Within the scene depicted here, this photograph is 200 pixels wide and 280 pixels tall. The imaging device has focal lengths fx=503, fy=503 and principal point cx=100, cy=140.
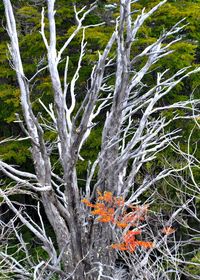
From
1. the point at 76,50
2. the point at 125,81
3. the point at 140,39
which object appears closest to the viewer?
the point at 125,81

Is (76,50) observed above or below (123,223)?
above

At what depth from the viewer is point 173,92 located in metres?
11.6

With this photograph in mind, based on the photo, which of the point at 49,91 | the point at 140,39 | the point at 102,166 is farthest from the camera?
the point at 49,91

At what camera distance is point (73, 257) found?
810 cm

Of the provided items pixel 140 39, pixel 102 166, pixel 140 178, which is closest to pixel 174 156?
pixel 140 178

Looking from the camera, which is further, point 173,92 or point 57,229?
point 173,92

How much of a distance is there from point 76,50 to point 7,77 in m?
1.86

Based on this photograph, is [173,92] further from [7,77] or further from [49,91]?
[7,77]

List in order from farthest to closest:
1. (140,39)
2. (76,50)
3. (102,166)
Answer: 1. (76,50)
2. (140,39)
3. (102,166)

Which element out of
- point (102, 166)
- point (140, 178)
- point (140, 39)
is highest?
point (140, 39)

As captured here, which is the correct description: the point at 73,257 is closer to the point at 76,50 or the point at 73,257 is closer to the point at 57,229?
the point at 57,229

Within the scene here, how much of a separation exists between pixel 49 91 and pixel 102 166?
3.86 m

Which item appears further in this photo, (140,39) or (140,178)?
(140,178)

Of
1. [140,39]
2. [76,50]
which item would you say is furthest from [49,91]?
[140,39]
